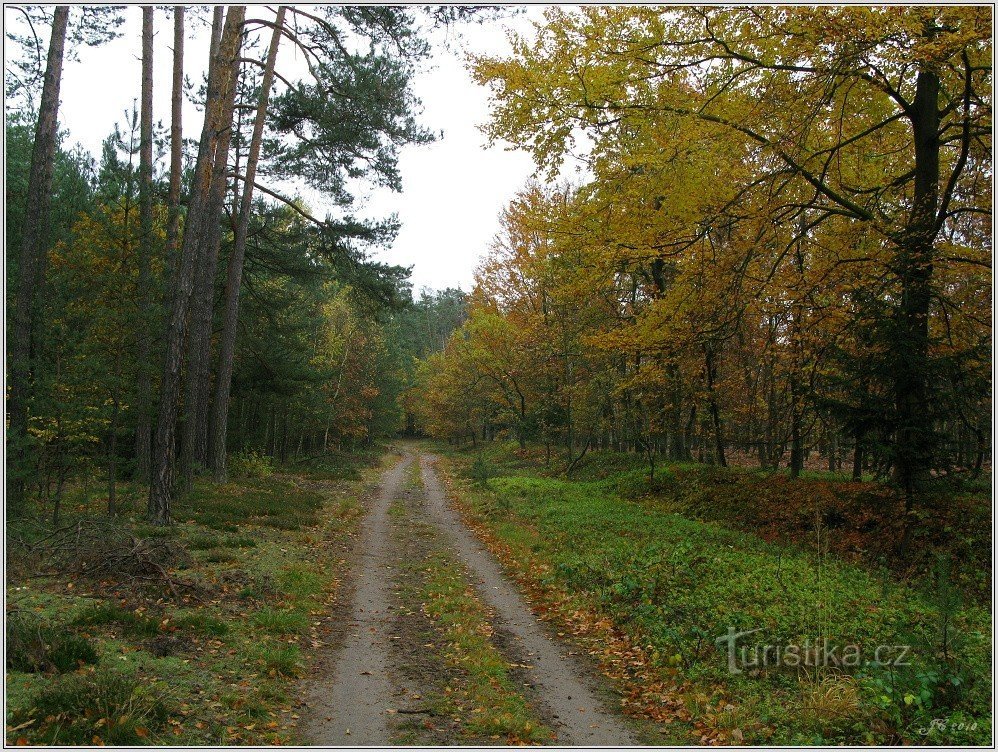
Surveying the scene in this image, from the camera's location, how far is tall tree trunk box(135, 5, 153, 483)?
11438mm

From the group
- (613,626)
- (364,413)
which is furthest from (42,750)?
(364,413)

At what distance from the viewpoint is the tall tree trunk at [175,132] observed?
13.9 metres

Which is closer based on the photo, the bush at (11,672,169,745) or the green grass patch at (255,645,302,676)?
the bush at (11,672,169,745)

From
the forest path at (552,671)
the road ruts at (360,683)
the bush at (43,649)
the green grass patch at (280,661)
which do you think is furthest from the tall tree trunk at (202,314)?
the green grass patch at (280,661)

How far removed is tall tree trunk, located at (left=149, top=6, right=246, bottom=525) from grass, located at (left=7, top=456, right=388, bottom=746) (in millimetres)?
726

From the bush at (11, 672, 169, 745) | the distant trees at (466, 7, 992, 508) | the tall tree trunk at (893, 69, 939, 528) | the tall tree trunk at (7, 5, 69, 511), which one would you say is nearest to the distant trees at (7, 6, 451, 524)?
the tall tree trunk at (7, 5, 69, 511)

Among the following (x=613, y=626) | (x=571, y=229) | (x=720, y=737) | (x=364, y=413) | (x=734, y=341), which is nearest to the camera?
(x=720, y=737)

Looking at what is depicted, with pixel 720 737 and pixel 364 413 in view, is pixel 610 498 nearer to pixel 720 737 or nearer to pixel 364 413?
pixel 720 737

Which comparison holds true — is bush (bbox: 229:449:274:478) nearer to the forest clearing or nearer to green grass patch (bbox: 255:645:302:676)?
the forest clearing

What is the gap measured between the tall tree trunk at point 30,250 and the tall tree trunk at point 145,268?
166 centimetres

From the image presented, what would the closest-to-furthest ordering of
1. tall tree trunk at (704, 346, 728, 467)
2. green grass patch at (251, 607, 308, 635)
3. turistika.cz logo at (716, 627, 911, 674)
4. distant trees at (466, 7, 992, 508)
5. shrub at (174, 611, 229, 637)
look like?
1. turistika.cz logo at (716, 627, 911, 674)
2. shrub at (174, 611, 229, 637)
3. green grass patch at (251, 607, 308, 635)
4. distant trees at (466, 7, 992, 508)
5. tall tree trunk at (704, 346, 728, 467)

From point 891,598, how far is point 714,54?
24.7ft

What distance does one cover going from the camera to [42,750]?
146 inches

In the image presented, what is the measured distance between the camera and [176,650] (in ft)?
18.3
